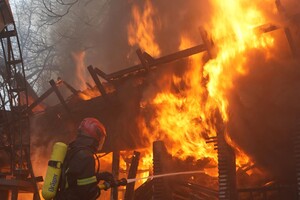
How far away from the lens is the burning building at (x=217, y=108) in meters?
7.11

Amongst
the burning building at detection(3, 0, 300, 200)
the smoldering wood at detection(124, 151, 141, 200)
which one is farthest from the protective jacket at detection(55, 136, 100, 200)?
the smoldering wood at detection(124, 151, 141, 200)

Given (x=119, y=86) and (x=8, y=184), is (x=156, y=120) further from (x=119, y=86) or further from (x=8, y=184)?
(x=8, y=184)

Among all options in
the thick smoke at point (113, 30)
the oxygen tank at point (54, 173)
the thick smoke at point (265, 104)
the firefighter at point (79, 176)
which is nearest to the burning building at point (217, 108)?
the thick smoke at point (265, 104)

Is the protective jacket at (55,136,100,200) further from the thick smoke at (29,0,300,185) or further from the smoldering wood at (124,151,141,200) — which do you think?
the smoldering wood at (124,151,141,200)

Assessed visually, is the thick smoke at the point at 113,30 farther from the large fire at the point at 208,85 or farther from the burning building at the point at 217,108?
the large fire at the point at 208,85

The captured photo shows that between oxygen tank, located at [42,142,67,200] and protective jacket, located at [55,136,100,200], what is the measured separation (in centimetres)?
9

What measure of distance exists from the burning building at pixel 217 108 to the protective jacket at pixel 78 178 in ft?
10.3

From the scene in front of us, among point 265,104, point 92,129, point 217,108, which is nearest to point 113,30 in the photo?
point 217,108

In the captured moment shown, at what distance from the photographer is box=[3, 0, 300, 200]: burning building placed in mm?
7105

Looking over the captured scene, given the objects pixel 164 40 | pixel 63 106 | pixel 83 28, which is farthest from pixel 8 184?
pixel 83 28

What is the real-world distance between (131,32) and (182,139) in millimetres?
4812

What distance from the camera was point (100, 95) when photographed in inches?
440

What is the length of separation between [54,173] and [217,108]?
411cm

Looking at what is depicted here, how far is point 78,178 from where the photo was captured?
4.90 m
